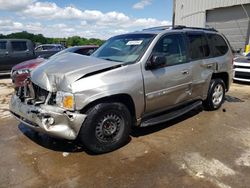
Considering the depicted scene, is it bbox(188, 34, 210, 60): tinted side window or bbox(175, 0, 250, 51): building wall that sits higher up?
bbox(175, 0, 250, 51): building wall

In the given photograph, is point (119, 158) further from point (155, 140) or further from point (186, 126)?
point (186, 126)

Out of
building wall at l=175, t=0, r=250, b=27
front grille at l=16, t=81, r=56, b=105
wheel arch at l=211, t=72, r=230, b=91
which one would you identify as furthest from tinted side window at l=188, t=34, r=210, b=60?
building wall at l=175, t=0, r=250, b=27

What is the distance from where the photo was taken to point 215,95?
229 inches

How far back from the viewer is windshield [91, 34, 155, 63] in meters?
4.16

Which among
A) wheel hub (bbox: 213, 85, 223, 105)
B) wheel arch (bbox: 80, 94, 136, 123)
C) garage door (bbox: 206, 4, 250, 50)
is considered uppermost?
garage door (bbox: 206, 4, 250, 50)

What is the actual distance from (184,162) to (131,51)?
1959mm

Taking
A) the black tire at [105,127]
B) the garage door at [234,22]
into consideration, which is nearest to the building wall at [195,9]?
the garage door at [234,22]

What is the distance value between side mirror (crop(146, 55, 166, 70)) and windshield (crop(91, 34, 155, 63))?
0.20 m

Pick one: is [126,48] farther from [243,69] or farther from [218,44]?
[243,69]

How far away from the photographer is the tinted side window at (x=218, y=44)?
5578 mm

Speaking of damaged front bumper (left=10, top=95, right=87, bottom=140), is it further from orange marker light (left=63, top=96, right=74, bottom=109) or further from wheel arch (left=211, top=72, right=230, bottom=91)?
wheel arch (left=211, top=72, right=230, bottom=91)

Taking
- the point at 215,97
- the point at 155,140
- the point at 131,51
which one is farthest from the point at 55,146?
the point at 215,97

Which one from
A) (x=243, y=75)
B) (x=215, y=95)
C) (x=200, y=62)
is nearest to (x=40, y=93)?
(x=200, y=62)

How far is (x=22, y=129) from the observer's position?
4.83 meters
